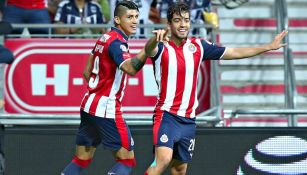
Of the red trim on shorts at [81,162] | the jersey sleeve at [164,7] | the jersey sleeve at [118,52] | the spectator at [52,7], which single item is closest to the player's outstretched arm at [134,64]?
→ the jersey sleeve at [118,52]

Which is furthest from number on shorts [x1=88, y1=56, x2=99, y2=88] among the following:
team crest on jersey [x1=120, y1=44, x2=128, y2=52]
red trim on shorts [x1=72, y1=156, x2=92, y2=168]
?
red trim on shorts [x1=72, y1=156, x2=92, y2=168]

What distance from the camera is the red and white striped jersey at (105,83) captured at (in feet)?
35.1

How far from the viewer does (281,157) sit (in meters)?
12.3

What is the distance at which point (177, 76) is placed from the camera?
10.7 m

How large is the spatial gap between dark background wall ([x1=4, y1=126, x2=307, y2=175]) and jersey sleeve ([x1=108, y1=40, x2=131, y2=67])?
77.2 inches

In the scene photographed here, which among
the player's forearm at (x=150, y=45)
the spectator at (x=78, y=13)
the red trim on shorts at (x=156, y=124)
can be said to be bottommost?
the red trim on shorts at (x=156, y=124)

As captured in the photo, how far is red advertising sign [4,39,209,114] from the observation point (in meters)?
13.4

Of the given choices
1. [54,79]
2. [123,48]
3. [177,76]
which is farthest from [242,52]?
[54,79]

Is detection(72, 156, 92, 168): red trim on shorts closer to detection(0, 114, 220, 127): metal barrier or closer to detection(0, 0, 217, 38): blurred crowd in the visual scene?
detection(0, 114, 220, 127): metal barrier

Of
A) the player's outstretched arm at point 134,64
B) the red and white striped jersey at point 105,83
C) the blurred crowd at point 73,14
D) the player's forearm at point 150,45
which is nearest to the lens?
the player's forearm at point 150,45

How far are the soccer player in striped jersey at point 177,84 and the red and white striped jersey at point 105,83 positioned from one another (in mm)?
406

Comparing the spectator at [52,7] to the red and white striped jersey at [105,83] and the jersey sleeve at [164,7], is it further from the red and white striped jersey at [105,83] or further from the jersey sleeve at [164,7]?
the red and white striped jersey at [105,83]

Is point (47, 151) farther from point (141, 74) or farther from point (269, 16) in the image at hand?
point (269, 16)

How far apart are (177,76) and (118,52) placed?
2.29 feet
